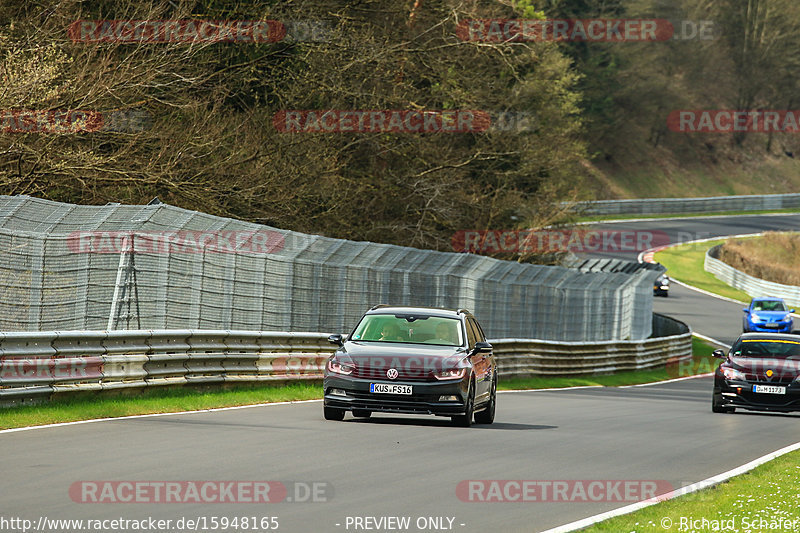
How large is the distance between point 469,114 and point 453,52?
211cm

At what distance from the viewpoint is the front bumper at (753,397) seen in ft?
73.3

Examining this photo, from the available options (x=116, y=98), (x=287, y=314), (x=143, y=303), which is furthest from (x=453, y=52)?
(x=143, y=303)

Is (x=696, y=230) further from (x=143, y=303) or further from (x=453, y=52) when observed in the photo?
(x=143, y=303)

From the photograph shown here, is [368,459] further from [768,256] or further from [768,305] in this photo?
[768,256]

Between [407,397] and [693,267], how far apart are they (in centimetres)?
6361

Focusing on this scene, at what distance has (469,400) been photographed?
16203 millimetres

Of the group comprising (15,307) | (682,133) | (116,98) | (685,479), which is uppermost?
(682,133)

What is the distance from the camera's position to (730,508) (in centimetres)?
975

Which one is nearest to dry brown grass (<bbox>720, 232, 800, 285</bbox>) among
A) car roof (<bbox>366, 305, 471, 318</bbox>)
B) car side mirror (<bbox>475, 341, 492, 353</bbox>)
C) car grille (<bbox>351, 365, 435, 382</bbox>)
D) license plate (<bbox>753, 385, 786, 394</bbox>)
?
license plate (<bbox>753, 385, 786, 394</bbox>)

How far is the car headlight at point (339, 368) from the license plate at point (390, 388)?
1.20 feet

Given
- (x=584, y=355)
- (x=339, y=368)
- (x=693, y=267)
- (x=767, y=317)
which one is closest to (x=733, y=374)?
(x=339, y=368)

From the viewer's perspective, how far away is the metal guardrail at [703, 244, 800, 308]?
67.0 metres

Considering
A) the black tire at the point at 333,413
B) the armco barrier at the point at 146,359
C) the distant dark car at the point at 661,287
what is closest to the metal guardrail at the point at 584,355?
the armco barrier at the point at 146,359

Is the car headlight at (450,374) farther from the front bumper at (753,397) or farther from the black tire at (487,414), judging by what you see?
the front bumper at (753,397)
